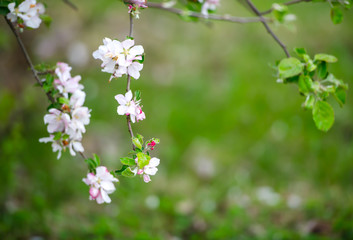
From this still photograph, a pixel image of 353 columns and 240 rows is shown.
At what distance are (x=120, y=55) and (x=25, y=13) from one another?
438 mm

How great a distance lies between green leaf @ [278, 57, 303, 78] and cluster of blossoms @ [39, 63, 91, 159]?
75 centimetres

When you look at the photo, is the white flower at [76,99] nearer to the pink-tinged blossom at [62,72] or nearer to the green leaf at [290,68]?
the pink-tinged blossom at [62,72]

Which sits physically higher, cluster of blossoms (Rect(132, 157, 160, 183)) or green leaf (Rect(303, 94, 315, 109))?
green leaf (Rect(303, 94, 315, 109))

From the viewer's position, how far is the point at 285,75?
3.76 ft

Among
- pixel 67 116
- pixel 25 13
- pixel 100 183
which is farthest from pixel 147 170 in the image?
pixel 25 13

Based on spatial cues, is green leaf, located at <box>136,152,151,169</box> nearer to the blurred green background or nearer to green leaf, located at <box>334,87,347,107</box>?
green leaf, located at <box>334,87,347,107</box>

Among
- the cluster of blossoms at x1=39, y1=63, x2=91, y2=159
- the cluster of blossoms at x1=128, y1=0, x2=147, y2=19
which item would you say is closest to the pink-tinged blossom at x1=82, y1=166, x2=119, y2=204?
the cluster of blossoms at x1=39, y1=63, x2=91, y2=159

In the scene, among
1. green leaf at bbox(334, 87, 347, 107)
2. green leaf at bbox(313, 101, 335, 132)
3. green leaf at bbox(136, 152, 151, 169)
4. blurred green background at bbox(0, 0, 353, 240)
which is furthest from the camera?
blurred green background at bbox(0, 0, 353, 240)

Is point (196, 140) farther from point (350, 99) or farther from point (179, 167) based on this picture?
point (350, 99)

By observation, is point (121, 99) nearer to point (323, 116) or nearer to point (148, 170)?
point (148, 170)

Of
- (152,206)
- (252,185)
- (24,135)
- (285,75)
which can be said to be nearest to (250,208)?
(252,185)

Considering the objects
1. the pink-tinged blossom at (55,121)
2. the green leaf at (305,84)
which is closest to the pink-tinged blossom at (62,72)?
the pink-tinged blossom at (55,121)

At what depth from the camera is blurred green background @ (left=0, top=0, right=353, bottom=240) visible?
213 centimetres

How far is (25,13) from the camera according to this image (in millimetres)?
1144
